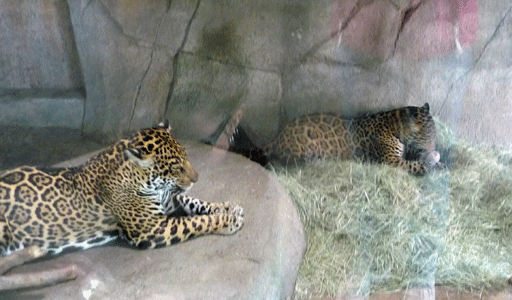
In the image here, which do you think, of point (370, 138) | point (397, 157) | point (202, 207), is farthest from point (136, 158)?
point (397, 157)

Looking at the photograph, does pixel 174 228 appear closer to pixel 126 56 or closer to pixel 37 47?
pixel 126 56

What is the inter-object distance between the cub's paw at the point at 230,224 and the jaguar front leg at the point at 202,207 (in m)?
0.13

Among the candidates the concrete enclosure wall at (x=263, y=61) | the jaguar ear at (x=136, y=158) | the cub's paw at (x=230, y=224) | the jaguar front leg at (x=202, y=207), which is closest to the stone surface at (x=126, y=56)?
the concrete enclosure wall at (x=263, y=61)

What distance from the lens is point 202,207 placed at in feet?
14.0

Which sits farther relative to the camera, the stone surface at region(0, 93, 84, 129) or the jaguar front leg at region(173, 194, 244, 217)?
the stone surface at region(0, 93, 84, 129)

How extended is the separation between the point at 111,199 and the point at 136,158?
42 cm

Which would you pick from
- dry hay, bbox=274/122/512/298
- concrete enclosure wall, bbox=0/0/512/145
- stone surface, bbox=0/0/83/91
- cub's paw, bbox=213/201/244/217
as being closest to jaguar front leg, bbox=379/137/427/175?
dry hay, bbox=274/122/512/298

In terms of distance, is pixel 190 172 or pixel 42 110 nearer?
pixel 190 172

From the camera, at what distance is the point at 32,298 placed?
3162 mm

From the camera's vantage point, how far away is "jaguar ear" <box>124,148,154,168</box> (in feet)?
12.0

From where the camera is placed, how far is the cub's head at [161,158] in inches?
145

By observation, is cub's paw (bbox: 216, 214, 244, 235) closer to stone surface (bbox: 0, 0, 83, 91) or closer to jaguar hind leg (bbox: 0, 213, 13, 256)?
jaguar hind leg (bbox: 0, 213, 13, 256)

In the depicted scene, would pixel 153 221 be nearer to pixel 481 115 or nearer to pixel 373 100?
pixel 373 100

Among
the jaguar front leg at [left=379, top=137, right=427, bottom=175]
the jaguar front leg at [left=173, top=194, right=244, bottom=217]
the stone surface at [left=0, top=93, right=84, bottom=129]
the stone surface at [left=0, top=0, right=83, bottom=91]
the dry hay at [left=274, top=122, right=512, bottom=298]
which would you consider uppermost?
the stone surface at [left=0, top=0, right=83, bottom=91]
